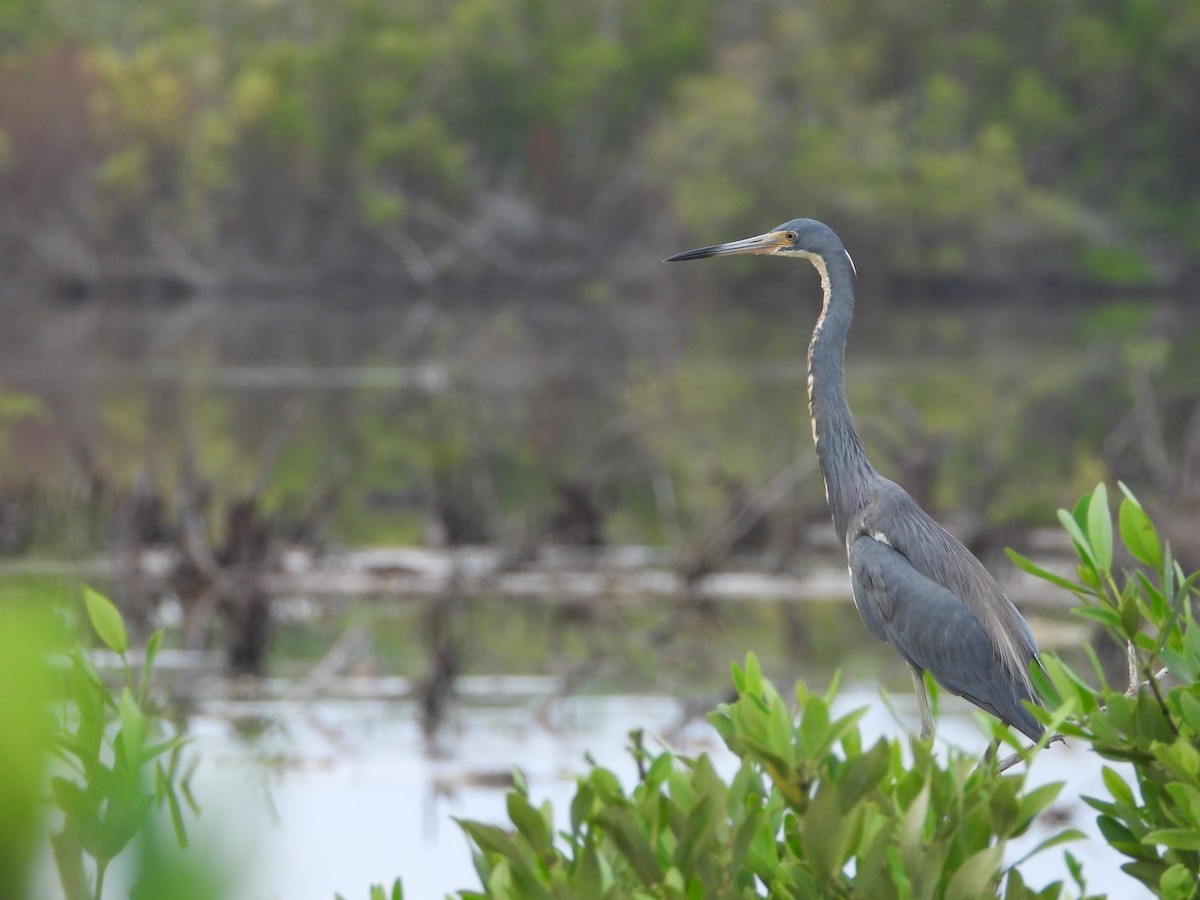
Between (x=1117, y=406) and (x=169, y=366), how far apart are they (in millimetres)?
13194

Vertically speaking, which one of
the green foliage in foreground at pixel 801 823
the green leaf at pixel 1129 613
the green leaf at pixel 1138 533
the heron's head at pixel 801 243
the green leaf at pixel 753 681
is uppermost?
the heron's head at pixel 801 243

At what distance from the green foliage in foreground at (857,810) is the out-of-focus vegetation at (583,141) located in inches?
1843

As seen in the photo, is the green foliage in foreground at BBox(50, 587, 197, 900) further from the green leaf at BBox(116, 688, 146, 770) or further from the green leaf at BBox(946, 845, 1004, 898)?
the green leaf at BBox(946, 845, 1004, 898)

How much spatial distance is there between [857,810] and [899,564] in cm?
198

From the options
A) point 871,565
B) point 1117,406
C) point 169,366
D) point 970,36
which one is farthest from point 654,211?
point 871,565

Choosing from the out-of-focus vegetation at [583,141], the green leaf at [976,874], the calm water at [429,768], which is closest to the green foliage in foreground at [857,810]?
the green leaf at [976,874]

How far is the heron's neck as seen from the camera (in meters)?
3.63

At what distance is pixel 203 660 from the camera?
8203 mm

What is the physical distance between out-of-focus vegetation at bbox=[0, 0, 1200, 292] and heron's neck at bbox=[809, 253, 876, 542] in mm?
45042

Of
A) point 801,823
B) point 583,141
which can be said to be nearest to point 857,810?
point 801,823

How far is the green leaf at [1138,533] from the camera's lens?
76.9 inches

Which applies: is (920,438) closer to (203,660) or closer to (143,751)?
(203,660)

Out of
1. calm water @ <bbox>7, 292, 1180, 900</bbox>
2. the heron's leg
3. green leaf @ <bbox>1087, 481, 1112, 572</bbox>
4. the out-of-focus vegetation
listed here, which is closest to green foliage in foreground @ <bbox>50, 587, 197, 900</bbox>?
calm water @ <bbox>7, 292, 1180, 900</bbox>

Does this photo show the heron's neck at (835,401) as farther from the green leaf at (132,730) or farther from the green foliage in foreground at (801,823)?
the green leaf at (132,730)
